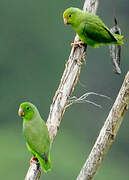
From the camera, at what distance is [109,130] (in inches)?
102

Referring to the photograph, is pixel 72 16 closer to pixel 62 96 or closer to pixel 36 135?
pixel 62 96

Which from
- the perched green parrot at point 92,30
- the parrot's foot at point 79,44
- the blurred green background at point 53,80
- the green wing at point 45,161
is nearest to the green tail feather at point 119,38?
the perched green parrot at point 92,30

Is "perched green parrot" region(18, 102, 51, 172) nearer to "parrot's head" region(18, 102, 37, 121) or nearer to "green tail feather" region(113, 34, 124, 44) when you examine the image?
"parrot's head" region(18, 102, 37, 121)

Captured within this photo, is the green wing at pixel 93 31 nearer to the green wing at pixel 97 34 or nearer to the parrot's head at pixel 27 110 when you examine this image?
the green wing at pixel 97 34

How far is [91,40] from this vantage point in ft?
9.45

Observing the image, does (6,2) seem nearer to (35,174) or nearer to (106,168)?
(106,168)

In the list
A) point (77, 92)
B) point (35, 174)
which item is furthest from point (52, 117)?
point (77, 92)

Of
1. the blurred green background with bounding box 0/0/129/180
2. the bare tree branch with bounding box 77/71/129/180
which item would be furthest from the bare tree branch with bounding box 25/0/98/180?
the blurred green background with bounding box 0/0/129/180

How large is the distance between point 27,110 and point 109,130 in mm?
360

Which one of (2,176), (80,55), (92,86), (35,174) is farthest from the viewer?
(92,86)

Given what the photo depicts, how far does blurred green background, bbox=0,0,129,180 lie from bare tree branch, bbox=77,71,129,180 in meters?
4.15

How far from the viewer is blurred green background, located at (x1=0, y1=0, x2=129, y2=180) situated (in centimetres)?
725

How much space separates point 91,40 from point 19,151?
4.43 metres

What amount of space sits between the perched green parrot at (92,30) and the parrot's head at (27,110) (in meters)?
0.42
